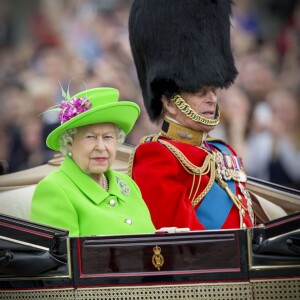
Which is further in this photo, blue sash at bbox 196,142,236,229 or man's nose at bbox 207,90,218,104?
man's nose at bbox 207,90,218,104

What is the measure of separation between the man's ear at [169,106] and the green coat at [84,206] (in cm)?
61

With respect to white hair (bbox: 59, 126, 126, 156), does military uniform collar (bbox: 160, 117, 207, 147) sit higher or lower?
higher

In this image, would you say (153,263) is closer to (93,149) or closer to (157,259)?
(157,259)

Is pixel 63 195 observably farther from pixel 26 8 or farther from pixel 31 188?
pixel 26 8

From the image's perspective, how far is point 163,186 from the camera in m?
5.92

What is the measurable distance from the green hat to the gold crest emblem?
0.71m

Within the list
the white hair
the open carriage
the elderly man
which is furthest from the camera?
the elderly man

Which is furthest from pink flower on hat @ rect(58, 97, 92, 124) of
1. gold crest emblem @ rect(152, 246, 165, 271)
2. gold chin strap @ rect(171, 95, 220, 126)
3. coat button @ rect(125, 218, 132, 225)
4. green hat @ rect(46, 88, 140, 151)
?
gold crest emblem @ rect(152, 246, 165, 271)

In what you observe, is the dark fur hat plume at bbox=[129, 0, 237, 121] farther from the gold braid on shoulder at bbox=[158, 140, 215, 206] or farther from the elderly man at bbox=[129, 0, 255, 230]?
the gold braid on shoulder at bbox=[158, 140, 215, 206]

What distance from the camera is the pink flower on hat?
18.3 feet

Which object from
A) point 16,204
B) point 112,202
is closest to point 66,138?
point 112,202

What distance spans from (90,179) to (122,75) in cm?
385

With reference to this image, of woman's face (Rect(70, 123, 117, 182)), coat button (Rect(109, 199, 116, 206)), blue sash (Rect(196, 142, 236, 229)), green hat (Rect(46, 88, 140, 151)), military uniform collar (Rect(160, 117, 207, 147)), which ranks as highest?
military uniform collar (Rect(160, 117, 207, 147))

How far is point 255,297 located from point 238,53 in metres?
4.52
